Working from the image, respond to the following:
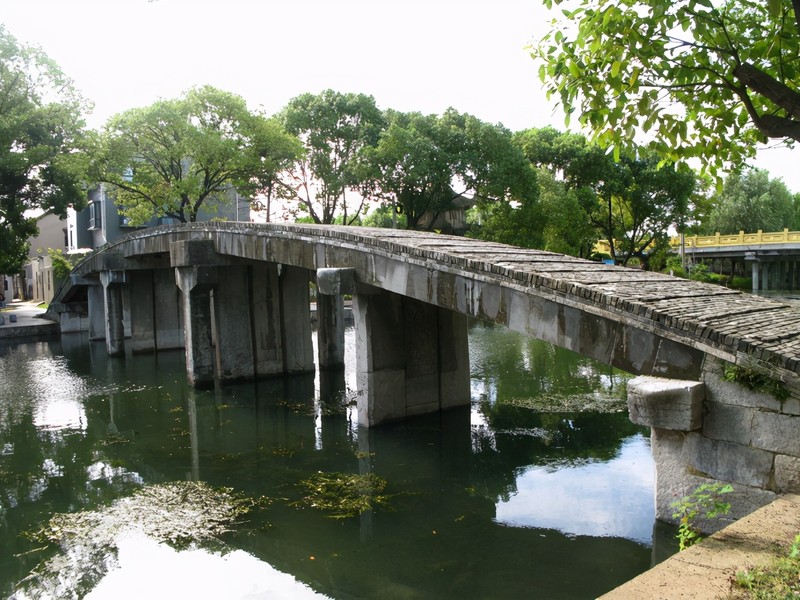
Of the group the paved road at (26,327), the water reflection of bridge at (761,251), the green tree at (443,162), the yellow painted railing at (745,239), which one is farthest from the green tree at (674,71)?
the yellow painted railing at (745,239)

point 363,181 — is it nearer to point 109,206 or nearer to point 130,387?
point 130,387

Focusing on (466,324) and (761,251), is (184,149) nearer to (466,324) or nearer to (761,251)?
(466,324)

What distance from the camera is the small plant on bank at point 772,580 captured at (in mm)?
4141

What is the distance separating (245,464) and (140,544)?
3.59 metres

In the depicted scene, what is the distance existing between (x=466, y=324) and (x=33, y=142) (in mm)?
23748

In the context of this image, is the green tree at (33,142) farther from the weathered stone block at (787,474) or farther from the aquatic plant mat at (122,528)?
the weathered stone block at (787,474)

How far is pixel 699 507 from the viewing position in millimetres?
7176

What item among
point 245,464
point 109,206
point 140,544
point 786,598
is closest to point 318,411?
point 245,464

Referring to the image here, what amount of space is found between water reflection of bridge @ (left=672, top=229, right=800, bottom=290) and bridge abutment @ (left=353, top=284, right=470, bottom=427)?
35480mm

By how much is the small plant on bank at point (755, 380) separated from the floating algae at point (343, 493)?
5336 mm

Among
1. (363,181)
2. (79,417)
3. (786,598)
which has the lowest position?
(79,417)

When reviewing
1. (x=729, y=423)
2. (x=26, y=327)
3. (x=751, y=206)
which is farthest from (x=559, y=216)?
(x=751, y=206)

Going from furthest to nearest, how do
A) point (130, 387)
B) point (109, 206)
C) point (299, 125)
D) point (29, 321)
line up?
point (109, 206) → point (29, 321) → point (299, 125) → point (130, 387)

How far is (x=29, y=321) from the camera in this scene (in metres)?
36.4
